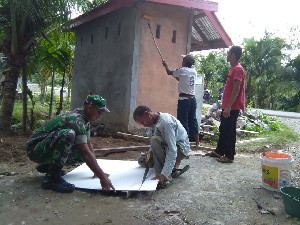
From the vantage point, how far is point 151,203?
3.19 meters

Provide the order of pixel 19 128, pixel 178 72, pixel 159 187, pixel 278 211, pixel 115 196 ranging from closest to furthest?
pixel 278 211 → pixel 115 196 → pixel 159 187 → pixel 178 72 → pixel 19 128

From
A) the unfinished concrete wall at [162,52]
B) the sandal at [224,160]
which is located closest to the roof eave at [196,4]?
the unfinished concrete wall at [162,52]

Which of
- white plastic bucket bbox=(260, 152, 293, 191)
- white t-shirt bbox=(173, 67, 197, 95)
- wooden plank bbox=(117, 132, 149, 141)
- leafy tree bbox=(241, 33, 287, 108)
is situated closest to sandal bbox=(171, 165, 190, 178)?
white plastic bucket bbox=(260, 152, 293, 191)

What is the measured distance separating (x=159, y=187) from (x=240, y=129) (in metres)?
5.92

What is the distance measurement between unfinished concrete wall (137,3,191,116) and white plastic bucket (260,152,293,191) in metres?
3.82

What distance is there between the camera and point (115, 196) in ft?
11.0

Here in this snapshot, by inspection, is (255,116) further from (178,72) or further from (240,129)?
(178,72)

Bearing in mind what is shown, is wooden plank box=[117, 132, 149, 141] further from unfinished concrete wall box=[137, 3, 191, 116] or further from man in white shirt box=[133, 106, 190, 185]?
man in white shirt box=[133, 106, 190, 185]

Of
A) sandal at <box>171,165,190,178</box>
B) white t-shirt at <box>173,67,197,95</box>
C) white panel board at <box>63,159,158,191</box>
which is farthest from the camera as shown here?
white t-shirt at <box>173,67,197,95</box>

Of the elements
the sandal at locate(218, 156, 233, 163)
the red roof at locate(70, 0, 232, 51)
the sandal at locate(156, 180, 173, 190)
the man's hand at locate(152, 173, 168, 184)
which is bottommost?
the sandal at locate(156, 180, 173, 190)

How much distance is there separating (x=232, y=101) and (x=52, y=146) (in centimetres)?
274

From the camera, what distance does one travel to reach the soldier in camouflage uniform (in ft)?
10.5

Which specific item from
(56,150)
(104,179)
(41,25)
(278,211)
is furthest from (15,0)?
(278,211)

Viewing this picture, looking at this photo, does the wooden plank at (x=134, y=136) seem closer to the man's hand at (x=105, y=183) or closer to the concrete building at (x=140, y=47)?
the concrete building at (x=140, y=47)
